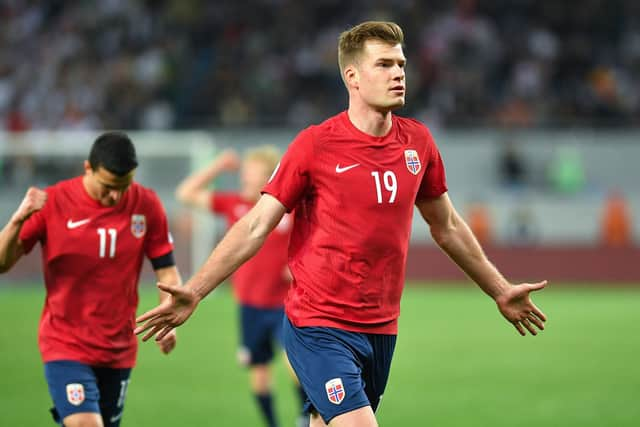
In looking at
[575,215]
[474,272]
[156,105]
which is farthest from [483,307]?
[474,272]

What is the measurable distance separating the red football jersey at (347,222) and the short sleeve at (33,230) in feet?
5.46

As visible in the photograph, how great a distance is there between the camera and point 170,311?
4.83 m

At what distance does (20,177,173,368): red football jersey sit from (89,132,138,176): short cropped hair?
13.0 inches

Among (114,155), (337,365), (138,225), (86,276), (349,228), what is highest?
(114,155)

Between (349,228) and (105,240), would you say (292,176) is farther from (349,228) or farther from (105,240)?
(105,240)

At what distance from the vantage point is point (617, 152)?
2406 centimetres

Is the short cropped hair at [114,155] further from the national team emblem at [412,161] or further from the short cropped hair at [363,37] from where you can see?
the national team emblem at [412,161]

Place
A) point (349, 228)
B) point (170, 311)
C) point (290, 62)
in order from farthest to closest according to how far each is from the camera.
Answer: point (290, 62) → point (349, 228) → point (170, 311)

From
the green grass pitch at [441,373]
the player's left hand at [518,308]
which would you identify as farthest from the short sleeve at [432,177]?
the green grass pitch at [441,373]

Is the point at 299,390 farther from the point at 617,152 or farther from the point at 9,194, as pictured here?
the point at 617,152

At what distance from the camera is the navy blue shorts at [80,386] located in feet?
19.7

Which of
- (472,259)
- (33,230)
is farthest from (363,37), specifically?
(33,230)

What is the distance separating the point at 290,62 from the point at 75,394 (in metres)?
20.0

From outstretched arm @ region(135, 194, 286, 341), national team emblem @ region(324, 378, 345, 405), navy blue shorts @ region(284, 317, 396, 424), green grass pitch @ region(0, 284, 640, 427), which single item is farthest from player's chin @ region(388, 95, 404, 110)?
green grass pitch @ region(0, 284, 640, 427)
